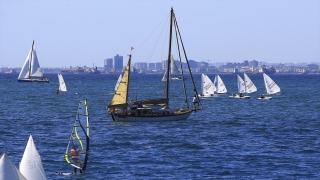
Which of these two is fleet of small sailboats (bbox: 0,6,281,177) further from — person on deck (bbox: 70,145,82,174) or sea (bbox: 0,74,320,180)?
sea (bbox: 0,74,320,180)

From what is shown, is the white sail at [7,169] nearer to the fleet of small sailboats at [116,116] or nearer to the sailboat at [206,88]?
the fleet of small sailboats at [116,116]

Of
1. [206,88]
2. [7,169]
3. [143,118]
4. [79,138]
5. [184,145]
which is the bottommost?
[184,145]

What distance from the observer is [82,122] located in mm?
38250

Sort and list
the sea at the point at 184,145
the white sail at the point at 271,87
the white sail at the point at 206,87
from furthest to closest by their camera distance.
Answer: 1. the white sail at the point at 271,87
2. the white sail at the point at 206,87
3. the sea at the point at 184,145

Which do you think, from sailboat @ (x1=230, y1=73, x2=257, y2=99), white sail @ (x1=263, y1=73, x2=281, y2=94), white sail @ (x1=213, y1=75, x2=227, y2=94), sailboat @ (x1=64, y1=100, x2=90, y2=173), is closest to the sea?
sailboat @ (x1=64, y1=100, x2=90, y2=173)

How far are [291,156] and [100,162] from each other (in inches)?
456

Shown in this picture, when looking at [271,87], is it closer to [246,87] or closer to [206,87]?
[246,87]

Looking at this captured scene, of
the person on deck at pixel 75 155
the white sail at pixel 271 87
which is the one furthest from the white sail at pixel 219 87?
the person on deck at pixel 75 155

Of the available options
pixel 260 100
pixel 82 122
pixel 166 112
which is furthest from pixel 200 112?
pixel 82 122

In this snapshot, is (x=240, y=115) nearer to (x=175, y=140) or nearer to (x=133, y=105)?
(x=133, y=105)

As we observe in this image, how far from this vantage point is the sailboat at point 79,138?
37.9 m

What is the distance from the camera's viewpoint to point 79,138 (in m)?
38.5

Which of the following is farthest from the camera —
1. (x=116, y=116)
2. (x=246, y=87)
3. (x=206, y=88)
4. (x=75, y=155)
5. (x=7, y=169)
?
(x=246, y=87)

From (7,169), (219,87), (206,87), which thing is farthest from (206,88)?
(7,169)
